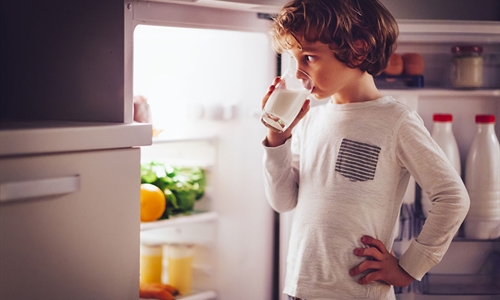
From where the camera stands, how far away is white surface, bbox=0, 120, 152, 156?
3.47 feet

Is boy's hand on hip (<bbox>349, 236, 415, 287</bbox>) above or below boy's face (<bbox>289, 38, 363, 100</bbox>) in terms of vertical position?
below

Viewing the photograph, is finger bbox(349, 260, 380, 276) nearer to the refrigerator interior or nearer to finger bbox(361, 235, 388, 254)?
finger bbox(361, 235, 388, 254)

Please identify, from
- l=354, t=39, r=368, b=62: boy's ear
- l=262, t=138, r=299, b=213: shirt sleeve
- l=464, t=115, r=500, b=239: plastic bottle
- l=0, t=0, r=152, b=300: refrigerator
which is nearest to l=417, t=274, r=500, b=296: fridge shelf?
l=464, t=115, r=500, b=239: plastic bottle

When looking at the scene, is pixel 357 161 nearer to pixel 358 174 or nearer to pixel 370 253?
pixel 358 174

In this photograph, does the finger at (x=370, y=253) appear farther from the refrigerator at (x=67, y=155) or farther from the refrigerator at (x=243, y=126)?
the refrigerator at (x=67, y=155)

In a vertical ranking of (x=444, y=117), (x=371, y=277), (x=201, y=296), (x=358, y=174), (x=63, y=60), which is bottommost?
(x=201, y=296)

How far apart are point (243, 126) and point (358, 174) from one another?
1.89 feet

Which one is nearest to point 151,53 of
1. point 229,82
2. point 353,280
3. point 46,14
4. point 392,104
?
point 229,82

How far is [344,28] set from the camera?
1.24 metres

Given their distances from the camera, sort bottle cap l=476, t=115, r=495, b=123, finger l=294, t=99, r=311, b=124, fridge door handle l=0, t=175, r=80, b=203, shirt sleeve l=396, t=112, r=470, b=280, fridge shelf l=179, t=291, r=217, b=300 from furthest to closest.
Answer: fridge shelf l=179, t=291, r=217, b=300 → bottle cap l=476, t=115, r=495, b=123 → finger l=294, t=99, r=311, b=124 → shirt sleeve l=396, t=112, r=470, b=280 → fridge door handle l=0, t=175, r=80, b=203

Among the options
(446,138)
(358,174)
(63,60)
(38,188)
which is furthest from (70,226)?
(446,138)

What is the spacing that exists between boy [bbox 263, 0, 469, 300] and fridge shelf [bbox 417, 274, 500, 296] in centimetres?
40

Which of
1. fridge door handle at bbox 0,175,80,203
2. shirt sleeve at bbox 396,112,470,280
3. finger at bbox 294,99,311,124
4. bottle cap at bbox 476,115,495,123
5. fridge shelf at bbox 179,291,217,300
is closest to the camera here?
fridge door handle at bbox 0,175,80,203

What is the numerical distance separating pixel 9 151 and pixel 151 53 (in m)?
0.86
